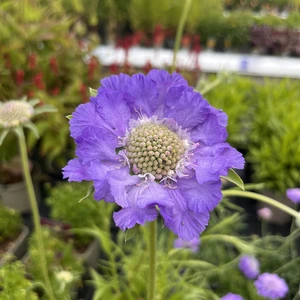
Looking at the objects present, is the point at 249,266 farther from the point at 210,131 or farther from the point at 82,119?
the point at 82,119

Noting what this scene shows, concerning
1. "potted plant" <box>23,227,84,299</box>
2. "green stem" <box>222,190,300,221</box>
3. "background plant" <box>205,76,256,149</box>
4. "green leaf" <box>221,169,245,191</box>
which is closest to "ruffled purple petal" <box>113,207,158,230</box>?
"green leaf" <box>221,169,245,191</box>

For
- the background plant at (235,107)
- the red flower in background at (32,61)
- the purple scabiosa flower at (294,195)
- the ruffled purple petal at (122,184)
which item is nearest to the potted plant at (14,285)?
the ruffled purple petal at (122,184)

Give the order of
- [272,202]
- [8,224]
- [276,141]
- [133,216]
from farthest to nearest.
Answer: [276,141] < [8,224] < [272,202] < [133,216]

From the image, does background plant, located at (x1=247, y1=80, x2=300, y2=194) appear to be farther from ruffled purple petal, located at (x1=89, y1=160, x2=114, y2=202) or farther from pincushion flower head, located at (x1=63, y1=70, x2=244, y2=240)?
ruffled purple petal, located at (x1=89, y1=160, x2=114, y2=202)

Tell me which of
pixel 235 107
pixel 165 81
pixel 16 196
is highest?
pixel 165 81

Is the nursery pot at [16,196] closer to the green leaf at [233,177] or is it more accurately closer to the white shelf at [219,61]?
the white shelf at [219,61]

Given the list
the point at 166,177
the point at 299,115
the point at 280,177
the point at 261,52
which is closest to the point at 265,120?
the point at 299,115

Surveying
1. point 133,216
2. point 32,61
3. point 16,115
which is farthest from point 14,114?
point 32,61
